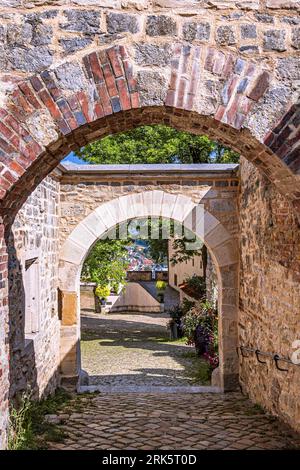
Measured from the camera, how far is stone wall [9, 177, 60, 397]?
477cm

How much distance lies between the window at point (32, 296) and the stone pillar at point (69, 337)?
1.41 m

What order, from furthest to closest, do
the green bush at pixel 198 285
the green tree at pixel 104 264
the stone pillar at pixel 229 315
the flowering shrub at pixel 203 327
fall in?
1. the green bush at pixel 198 285
2. the green tree at pixel 104 264
3. the flowering shrub at pixel 203 327
4. the stone pillar at pixel 229 315

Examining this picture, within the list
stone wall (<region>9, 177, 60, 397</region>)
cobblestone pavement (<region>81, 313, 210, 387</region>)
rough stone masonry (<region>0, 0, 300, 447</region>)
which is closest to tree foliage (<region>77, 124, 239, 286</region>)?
cobblestone pavement (<region>81, 313, 210, 387</region>)

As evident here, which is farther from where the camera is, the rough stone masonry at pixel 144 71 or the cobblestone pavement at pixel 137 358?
the cobblestone pavement at pixel 137 358

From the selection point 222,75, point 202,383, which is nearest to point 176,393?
point 202,383

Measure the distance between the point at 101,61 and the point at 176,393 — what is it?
17.4ft

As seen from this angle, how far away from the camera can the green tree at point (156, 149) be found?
492 inches

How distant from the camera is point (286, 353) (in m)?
4.57

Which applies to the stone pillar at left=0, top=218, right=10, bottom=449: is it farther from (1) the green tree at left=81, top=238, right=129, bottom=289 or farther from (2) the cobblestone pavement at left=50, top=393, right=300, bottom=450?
(1) the green tree at left=81, top=238, right=129, bottom=289

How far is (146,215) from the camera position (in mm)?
7328

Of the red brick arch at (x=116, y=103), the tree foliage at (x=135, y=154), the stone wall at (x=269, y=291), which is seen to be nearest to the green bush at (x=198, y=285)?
the tree foliage at (x=135, y=154)

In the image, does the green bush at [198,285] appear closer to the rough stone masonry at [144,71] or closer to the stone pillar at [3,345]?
the stone pillar at [3,345]

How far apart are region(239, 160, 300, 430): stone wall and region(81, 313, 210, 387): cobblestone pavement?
1985 millimetres

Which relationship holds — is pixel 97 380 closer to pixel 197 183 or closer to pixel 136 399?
pixel 136 399
